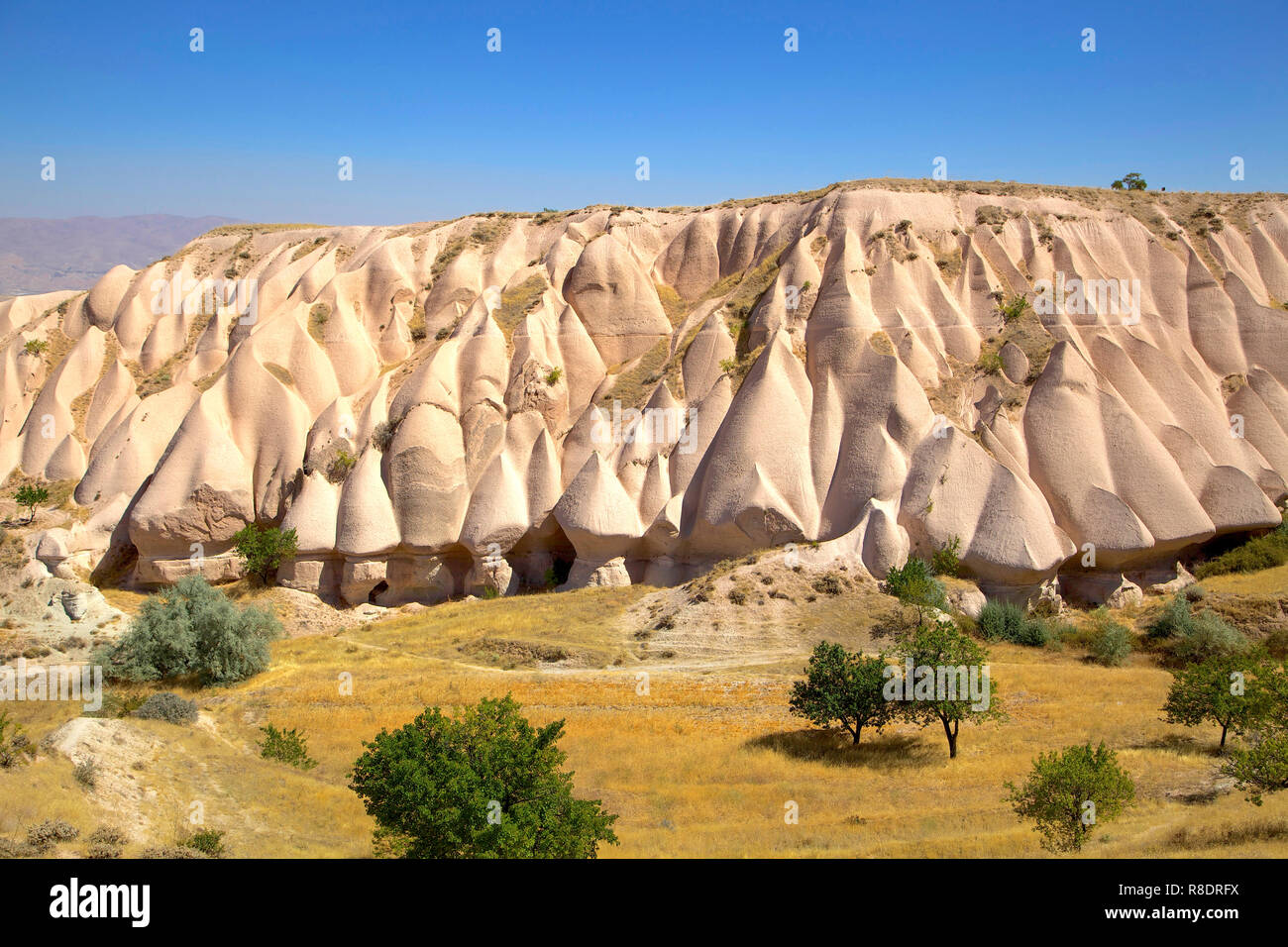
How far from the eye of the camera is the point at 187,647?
22406 mm

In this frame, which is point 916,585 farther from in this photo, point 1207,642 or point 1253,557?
point 1253,557

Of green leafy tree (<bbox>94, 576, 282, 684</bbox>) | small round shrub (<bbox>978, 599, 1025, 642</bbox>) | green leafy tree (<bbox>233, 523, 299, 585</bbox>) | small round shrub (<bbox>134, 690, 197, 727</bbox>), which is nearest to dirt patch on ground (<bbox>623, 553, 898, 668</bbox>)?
small round shrub (<bbox>978, 599, 1025, 642</bbox>)

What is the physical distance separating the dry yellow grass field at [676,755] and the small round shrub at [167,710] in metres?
0.56

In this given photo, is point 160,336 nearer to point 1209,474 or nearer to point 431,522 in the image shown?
point 431,522

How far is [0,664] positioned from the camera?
76.4 ft

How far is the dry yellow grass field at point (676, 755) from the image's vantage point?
12.7 meters

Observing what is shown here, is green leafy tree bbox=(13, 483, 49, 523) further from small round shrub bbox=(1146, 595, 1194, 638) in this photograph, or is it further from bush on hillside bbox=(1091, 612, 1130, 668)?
small round shrub bbox=(1146, 595, 1194, 638)

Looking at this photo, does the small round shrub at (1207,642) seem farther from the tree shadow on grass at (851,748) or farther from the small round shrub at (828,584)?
the tree shadow on grass at (851,748)

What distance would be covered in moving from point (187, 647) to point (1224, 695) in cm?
2201

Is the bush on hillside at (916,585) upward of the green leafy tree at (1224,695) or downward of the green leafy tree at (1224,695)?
upward

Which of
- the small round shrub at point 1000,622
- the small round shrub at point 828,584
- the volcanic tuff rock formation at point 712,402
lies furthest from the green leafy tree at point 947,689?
the volcanic tuff rock formation at point 712,402

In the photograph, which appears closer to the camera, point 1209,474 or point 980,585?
point 980,585

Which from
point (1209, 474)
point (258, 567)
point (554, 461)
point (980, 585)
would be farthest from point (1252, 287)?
point (258, 567)
